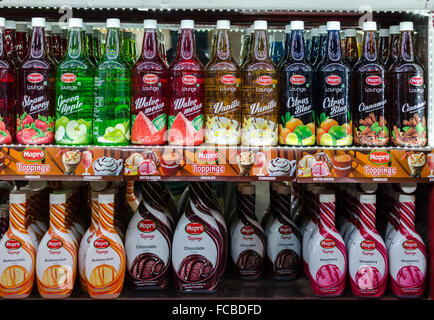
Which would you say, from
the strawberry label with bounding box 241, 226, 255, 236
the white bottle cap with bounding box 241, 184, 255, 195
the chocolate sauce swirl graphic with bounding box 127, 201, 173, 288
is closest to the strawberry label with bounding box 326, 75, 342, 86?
the white bottle cap with bounding box 241, 184, 255, 195

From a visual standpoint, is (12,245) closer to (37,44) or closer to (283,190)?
(37,44)

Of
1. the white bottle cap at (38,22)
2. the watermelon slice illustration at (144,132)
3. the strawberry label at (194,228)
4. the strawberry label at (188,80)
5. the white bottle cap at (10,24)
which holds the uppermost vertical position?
the white bottle cap at (10,24)

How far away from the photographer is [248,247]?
169 centimetres

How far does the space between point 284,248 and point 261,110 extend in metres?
0.52

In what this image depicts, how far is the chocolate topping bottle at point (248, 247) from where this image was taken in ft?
5.52

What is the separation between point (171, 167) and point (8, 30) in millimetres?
812

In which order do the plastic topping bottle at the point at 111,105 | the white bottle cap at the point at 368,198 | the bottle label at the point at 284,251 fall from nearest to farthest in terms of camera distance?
the plastic topping bottle at the point at 111,105 < the white bottle cap at the point at 368,198 < the bottle label at the point at 284,251

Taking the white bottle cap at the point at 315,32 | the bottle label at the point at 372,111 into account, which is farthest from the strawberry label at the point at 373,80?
the white bottle cap at the point at 315,32

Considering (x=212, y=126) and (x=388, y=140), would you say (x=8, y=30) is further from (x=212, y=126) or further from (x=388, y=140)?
(x=388, y=140)

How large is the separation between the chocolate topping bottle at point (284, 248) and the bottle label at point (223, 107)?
40 cm

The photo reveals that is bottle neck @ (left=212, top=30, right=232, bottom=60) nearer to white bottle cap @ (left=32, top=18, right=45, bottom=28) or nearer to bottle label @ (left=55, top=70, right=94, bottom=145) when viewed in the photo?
bottle label @ (left=55, top=70, right=94, bottom=145)

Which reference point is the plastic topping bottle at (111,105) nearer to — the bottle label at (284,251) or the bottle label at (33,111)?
the bottle label at (33,111)

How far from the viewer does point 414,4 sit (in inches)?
57.0
